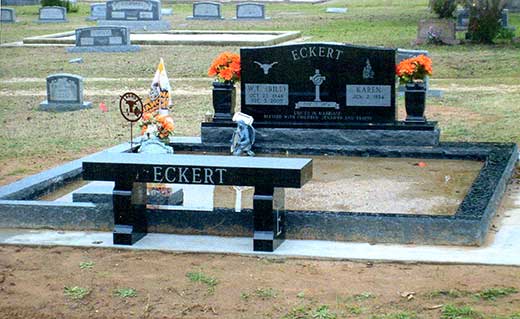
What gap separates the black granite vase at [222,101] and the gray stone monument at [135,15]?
24.3 meters

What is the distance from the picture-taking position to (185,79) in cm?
2402

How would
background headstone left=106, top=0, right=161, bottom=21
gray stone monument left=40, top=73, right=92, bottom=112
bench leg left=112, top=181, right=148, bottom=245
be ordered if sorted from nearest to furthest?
bench leg left=112, top=181, right=148, bottom=245, gray stone monument left=40, top=73, right=92, bottom=112, background headstone left=106, top=0, right=161, bottom=21

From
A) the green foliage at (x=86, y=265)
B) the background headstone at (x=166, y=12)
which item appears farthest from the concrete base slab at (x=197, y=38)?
the green foliage at (x=86, y=265)

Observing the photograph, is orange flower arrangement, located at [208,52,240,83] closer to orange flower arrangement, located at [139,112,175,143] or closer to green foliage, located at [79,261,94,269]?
orange flower arrangement, located at [139,112,175,143]

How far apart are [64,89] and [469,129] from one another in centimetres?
737

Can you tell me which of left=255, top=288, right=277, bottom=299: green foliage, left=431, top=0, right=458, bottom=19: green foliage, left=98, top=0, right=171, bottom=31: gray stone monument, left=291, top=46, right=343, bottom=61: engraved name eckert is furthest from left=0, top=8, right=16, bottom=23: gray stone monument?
left=255, top=288, right=277, bottom=299: green foliage

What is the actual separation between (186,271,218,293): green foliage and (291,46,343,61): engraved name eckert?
5467mm

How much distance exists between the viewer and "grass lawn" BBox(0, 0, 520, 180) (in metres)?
16.2

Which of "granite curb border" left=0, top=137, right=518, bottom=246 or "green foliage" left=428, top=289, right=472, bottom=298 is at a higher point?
"granite curb border" left=0, top=137, right=518, bottom=246

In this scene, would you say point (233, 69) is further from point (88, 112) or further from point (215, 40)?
point (215, 40)

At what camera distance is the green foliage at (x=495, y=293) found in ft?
27.5

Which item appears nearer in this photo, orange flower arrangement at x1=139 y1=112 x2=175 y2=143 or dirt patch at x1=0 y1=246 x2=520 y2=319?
dirt patch at x1=0 y1=246 x2=520 y2=319

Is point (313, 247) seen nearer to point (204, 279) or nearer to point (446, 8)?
point (204, 279)

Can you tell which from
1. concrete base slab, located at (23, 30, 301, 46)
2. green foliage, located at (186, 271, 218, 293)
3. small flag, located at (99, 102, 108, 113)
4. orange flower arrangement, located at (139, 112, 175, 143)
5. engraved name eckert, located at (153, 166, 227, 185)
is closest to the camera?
green foliage, located at (186, 271, 218, 293)
